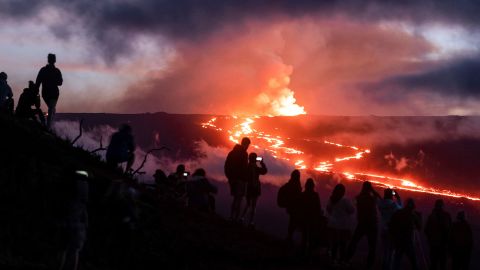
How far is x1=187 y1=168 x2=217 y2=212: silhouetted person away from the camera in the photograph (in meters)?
18.4

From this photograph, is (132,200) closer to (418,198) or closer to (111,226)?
(111,226)

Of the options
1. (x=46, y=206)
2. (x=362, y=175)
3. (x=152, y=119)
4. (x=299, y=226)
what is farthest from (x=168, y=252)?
(x=362, y=175)

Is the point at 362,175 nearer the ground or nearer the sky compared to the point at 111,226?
nearer the sky

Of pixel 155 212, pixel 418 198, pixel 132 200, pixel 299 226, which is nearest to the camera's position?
pixel 132 200

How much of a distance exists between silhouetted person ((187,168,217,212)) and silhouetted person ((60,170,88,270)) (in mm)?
7196

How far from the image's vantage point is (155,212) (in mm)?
16484

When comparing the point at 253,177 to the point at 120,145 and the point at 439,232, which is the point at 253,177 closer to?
the point at 120,145

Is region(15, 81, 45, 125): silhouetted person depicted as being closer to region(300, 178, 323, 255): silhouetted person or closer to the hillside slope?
the hillside slope

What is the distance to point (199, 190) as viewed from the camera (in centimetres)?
1856

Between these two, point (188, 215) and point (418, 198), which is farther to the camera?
point (418, 198)

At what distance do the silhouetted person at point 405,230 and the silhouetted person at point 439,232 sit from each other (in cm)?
149

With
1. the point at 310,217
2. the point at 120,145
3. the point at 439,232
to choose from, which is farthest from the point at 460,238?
the point at 120,145

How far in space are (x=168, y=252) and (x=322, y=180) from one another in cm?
18565

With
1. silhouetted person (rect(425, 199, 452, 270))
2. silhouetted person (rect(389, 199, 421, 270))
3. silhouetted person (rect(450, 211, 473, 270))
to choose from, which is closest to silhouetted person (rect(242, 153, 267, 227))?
silhouetted person (rect(389, 199, 421, 270))
